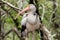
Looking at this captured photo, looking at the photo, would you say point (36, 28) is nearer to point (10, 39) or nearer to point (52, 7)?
point (52, 7)

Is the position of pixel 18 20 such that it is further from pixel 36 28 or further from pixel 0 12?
pixel 36 28

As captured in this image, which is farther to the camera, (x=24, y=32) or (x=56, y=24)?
(x=56, y=24)

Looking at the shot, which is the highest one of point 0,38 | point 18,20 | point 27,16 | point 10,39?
point 27,16

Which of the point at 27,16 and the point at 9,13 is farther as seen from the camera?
the point at 9,13

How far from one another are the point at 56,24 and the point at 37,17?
2920 mm

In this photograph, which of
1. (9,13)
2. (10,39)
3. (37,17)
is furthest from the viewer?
(10,39)

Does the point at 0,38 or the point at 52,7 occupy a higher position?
the point at 52,7

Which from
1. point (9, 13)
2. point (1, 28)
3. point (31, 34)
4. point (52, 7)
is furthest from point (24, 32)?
point (52, 7)

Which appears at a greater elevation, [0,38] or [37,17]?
[37,17]

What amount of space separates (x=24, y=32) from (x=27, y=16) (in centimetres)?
34

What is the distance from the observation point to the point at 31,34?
12.0 feet

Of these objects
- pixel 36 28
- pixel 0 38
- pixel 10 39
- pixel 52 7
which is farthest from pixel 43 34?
pixel 10 39

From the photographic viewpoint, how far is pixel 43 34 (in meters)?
3.31

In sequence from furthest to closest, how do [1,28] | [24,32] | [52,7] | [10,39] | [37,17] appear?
1. [10,39]
2. [52,7]
3. [1,28]
4. [24,32]
5. [37,17]
